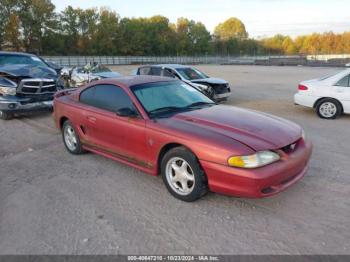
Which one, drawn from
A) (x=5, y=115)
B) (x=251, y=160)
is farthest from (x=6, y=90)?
(x=251, y=160)

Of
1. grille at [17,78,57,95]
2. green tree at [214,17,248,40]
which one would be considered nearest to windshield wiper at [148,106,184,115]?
grille at [17,78,57,95]

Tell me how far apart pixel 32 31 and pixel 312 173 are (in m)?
67.0

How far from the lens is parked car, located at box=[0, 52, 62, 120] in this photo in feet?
27.4

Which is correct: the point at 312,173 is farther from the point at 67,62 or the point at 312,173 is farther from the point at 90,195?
the point at 67,62

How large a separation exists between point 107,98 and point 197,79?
23.0 ft

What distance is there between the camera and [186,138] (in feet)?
11.9

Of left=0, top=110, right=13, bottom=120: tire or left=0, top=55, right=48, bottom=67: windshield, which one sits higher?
left=0, top=55, right=48, bottom=67: windshield

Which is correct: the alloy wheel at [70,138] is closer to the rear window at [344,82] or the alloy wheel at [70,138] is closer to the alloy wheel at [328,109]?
the alloy wheel at [328,109]

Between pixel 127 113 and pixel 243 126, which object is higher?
pixel 127 113

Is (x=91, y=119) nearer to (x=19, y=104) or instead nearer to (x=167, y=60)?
(x=19, y=104)

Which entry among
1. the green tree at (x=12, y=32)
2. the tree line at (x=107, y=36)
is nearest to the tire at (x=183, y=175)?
the tree line at (x=107, y=36)

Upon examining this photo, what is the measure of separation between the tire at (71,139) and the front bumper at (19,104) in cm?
341

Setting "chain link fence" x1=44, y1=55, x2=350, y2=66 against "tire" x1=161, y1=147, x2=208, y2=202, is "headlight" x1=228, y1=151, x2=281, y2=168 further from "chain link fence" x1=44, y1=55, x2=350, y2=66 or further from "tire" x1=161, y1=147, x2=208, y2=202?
"chain link fence" x1=44, y1=55, x2=350, y2=66

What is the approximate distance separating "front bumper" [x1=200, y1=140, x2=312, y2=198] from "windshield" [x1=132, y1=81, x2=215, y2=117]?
1.17 m
